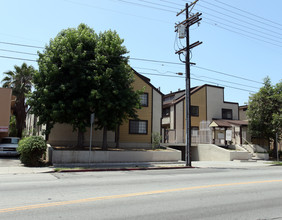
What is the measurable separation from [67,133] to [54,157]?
212 inches

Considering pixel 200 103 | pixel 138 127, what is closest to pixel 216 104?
pixel 200 103

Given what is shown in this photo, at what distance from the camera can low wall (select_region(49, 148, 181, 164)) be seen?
55.7 feet

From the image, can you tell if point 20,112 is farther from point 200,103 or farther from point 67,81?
point 200,103

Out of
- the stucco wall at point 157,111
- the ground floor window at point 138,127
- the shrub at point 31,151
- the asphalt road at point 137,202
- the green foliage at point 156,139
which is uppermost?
the stucco wall at point 157,111

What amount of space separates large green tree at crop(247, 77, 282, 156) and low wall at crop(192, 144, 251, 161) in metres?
3.69

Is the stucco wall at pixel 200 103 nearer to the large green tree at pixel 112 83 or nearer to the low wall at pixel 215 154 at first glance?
the low wall at pixel 215 154

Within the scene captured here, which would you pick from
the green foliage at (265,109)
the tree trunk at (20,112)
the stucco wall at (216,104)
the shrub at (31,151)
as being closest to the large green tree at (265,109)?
the green foliage at (265,109)

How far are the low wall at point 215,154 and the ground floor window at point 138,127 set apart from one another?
6581 millimetres

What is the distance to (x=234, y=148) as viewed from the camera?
2769cm

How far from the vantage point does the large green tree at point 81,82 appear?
55.9 feet

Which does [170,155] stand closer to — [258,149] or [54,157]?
[54,157]

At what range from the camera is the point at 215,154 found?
25.6 metres

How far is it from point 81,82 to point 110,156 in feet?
18.6

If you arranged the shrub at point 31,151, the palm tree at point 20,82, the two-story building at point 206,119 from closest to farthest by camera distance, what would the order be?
the shrub at point 31,151, the two-story building at point 206,119, the palm tree at point 20,82
